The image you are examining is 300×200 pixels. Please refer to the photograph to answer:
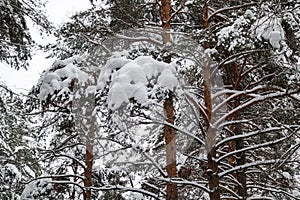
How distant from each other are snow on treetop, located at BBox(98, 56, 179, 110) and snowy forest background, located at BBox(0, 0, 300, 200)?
0.01 meters

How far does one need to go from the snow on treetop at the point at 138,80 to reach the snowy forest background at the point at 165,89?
13 mm

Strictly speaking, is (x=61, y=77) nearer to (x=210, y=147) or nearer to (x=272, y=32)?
(x=210, y=147)

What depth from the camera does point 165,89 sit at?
460 centimetres

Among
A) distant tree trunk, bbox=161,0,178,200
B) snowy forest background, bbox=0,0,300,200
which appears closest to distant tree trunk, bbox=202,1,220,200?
snowy forest background, bbox=0,0,300,200

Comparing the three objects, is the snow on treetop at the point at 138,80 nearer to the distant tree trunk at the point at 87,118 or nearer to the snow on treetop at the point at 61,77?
the snow on treetop at the point at 61,77

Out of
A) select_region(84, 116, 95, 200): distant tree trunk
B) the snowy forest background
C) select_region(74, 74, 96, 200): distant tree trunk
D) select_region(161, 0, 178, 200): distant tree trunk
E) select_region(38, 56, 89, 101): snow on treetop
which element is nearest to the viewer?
the snowy forest background

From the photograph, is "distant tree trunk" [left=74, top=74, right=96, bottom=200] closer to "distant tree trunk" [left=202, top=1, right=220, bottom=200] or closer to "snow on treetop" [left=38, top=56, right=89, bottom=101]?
"snow on treetop" [left=38, top=56, right=89, bottom=101]

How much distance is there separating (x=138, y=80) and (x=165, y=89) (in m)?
0.35

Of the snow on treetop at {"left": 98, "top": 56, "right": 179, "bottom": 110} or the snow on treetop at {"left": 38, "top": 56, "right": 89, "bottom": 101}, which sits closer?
the snow on treetop at {"left": 98, "top": 56, "right": 179, "bottom": 110}

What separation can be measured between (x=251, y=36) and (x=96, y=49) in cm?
318

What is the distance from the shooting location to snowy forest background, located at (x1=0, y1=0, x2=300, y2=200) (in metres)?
4.99

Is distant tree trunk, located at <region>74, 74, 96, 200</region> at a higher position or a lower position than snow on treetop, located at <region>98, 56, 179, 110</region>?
higher

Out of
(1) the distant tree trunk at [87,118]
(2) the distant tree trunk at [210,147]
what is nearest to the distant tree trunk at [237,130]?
(2) the distant tree trunk at [210,147]

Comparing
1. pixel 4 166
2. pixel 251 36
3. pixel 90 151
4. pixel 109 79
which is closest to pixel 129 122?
pixel 109 79
